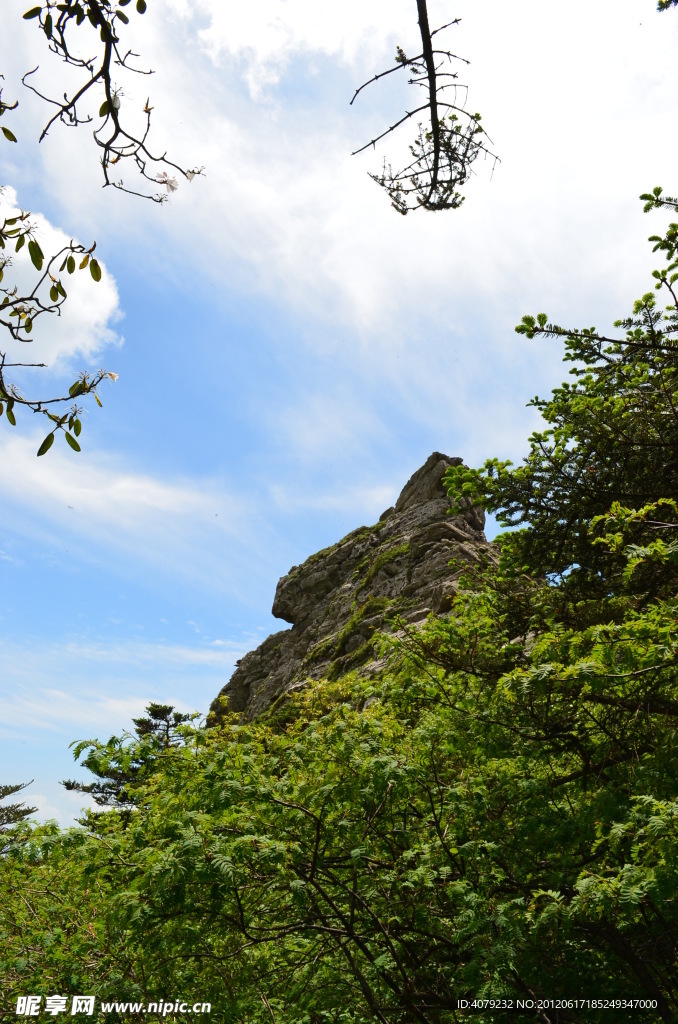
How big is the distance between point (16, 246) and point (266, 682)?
38.1 m

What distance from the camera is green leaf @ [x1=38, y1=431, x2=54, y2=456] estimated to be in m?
2.95

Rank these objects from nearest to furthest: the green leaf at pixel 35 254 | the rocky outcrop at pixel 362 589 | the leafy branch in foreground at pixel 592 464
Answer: the green leaf at pixel 35 254
the leafy branch in foreground at pixel 592 464
the rocky outcrop at pixel 362 589

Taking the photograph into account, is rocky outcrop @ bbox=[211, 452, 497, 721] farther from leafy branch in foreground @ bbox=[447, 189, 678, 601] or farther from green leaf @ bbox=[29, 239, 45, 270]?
green leaf @ bbox=[29, 239, 45, 270]

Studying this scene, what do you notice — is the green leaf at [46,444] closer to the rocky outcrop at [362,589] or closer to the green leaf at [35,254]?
the green leaf at [35,254]

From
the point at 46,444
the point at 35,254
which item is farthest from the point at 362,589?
the point at 35,254

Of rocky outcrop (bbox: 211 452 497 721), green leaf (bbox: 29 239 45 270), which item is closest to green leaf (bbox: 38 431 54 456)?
green leaf (bbox: 29 239 45 270)

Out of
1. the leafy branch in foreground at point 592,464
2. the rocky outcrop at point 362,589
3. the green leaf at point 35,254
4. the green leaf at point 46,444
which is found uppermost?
the rocky outcrop at point 362,589

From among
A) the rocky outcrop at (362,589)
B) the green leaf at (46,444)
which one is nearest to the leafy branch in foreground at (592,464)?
the green leaf at (46,444)

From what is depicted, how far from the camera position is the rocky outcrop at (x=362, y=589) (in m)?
27.0

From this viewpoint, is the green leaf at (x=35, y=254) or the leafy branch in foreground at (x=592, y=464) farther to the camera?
the leafy branch in foreground at (x=592, y=464)

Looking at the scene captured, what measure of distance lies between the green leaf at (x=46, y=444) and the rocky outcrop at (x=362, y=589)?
17374 mm

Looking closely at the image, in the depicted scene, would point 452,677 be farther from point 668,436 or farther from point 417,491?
point 417,491

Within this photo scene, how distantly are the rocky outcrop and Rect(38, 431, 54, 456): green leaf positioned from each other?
17.4 meters

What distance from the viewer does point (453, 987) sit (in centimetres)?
488
